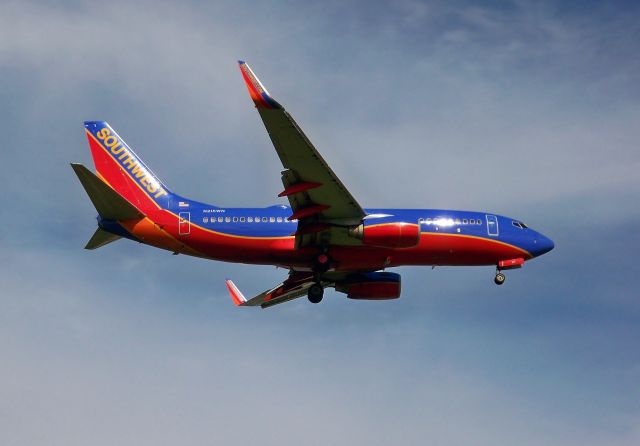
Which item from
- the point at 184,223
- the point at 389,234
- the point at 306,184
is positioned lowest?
the point at 389,234

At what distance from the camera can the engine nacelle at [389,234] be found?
53906mm

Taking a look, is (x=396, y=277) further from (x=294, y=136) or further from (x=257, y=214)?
(x=294, y=136)

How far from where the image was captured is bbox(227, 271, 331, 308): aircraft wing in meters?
62.5

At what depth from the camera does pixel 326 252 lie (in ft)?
184

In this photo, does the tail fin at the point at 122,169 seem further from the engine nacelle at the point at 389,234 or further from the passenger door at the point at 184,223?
the engine nacelle at the point at 389,234

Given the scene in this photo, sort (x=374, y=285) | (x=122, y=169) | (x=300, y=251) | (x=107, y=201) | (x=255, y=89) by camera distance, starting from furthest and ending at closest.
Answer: (x=374, y=285) → (x=122, y=169) → (x=300, y=251) → (x=107, y=201) → (x=255, y=89)

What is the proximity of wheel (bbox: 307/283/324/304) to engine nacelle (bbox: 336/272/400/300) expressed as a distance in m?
3.88

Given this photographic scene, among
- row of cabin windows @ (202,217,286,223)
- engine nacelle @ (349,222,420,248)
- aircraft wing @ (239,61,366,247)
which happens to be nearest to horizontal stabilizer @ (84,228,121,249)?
row of cabin windows @ (202,217,286,223)

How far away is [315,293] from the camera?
193 feet

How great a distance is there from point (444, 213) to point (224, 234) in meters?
13.5

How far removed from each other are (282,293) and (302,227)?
381 inches

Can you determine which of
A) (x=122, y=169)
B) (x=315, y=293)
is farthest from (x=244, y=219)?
(x=122, y=169)

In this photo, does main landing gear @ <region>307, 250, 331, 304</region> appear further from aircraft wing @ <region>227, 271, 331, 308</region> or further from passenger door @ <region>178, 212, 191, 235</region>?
passenger door @ <region>178, 212, 191, 235</region>

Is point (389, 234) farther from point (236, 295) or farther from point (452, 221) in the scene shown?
point (236, 295)
